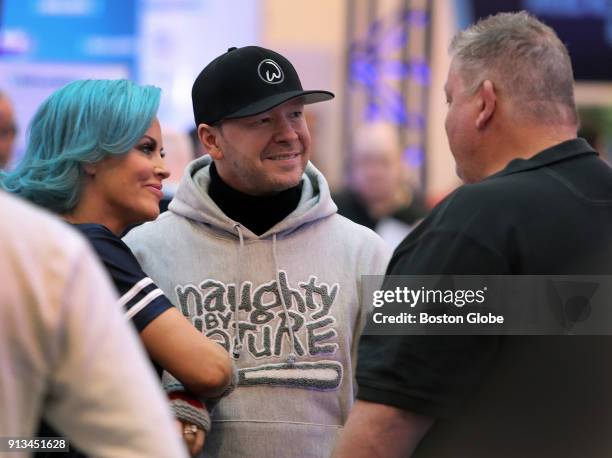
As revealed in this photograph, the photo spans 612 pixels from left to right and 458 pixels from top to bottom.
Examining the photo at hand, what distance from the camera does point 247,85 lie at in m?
2.55

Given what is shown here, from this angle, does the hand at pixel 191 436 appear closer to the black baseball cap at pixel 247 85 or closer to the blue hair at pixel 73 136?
the blue hair at pixel 73 136

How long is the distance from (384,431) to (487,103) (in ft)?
2.36

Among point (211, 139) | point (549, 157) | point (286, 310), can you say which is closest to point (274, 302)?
point (286, 310)

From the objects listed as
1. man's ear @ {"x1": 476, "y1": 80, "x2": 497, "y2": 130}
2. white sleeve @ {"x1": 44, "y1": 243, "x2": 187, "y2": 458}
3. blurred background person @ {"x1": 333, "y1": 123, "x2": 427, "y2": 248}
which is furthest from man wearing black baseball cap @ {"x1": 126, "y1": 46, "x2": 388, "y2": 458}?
blurred background person @ {"x1": 333, "y1": 123, "x2": 427, "y2": 248}

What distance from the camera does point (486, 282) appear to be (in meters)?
2.06

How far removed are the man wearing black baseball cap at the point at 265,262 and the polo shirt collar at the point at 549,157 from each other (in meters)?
0.52

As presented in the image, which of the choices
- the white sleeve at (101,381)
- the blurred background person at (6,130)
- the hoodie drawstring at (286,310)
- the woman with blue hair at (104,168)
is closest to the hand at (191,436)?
the woman with blue hair at (104,168)

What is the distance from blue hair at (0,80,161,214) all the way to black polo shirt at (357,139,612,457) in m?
0.72

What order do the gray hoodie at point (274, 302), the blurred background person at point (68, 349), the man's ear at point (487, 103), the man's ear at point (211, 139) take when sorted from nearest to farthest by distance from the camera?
the blurred background person at point (68, 349) < the man's ear at point (487, 103) < the gray hoodie at point (274, 302) < the man's ear at point (211, 139)

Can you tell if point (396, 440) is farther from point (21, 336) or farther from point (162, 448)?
point (21, 336)

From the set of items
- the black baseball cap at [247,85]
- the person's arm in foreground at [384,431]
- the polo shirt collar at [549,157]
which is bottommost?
the person's arm in foreground at [384,431]

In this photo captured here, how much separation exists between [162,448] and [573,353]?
1078mm

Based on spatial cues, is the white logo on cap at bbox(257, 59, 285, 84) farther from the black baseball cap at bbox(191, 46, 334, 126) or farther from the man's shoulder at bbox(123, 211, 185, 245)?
the man's shoulder at bbox(123, 211, 185, 245)

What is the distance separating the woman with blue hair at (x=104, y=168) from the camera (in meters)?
2.24
